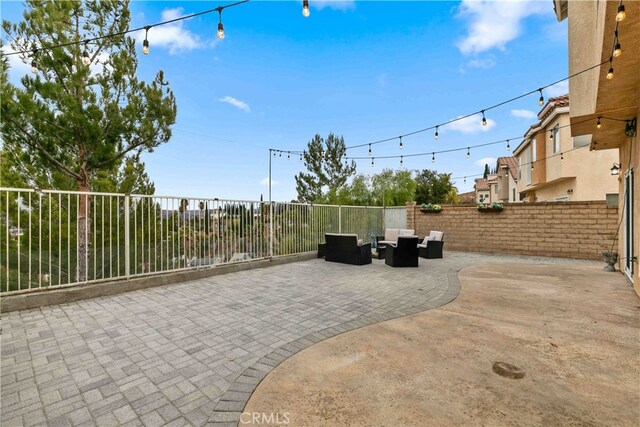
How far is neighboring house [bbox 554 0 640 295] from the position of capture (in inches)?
107

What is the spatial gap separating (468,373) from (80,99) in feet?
26.6

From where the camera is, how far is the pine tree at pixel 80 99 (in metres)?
5.08

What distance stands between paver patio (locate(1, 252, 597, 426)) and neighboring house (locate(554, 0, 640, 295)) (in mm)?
3529

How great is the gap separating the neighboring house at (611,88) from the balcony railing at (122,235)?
616cm

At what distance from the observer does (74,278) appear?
4480mm

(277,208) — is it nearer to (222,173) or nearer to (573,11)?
(573,11)

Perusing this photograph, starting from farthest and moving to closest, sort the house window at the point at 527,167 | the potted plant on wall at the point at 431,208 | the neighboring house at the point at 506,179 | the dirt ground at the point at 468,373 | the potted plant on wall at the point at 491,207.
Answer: the neighboring house at the point at 506,179 < the house window at the point at 527,167 < the potted plant on wall at the point at 431,208 < the potted plant on wall at the point at 491,207 < the dirt ground at the point at 468,373

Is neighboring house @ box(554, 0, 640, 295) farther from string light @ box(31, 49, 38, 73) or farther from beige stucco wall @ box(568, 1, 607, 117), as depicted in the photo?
string light @ box(31, 49, 38, 73)

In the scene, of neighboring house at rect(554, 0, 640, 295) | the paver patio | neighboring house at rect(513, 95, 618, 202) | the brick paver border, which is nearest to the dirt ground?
the brick paver border

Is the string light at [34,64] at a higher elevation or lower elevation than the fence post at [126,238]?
higher

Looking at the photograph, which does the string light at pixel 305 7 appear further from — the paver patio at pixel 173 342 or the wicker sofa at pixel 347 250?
the wicker sofa at pixel 347 250

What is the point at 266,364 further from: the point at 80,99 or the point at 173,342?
the point at 80,99

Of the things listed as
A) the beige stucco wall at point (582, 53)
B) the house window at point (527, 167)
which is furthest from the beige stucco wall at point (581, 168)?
the beige stucco wall at point (582, 53)

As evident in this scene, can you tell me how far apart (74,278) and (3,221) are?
1.24 m
